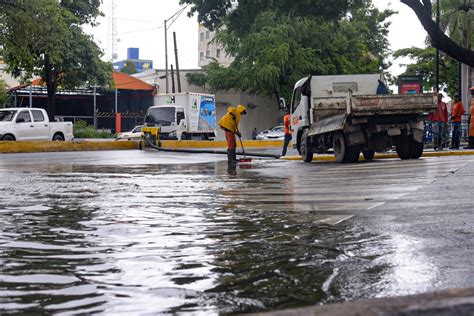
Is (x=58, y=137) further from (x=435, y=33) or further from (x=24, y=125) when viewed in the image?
(x=435, y=33)

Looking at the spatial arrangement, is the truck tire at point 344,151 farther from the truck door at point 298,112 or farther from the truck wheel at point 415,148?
the truck door at point 298,112

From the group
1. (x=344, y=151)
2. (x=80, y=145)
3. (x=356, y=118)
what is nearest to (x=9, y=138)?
(x=80, y=145)

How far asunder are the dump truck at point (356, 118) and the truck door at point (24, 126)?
1416cm

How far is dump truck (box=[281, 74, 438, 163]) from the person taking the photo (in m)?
17.4

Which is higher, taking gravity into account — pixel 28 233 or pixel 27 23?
pixel 27 23

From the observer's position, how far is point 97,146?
3072 centimetres

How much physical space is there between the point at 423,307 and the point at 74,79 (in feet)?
130

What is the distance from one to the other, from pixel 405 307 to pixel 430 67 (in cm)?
5055

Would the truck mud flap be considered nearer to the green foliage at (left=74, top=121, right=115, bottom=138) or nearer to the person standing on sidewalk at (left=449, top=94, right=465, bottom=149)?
the person standing on sidewalk at (left=449, top=94, right=465, bottom=149)

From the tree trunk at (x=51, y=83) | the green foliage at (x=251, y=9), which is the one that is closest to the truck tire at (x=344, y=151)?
the green foliage at (x=251, y=9)

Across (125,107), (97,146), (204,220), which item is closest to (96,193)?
(204,220)

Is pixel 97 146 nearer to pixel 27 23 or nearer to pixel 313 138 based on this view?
pixel 27 23

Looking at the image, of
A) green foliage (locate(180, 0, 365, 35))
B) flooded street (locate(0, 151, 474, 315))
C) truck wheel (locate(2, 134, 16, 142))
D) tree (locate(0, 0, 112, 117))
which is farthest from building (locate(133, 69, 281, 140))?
flooded street (locate(0, 151, 474, 315))

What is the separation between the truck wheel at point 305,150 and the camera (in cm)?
2016
